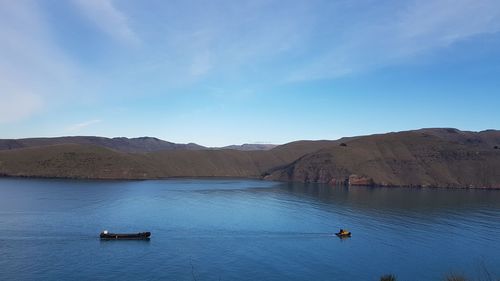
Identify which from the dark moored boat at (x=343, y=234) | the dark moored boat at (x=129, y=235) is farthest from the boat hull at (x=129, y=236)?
the dark moored boat at (x=343, y=234)

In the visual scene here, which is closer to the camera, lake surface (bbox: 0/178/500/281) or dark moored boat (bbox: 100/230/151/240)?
lake surface (bbox: 0/178/500/281)

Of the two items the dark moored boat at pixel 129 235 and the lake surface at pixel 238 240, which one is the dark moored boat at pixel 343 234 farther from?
the dark moored boat at pixel 129 235

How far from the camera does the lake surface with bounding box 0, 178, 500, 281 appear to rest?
50.4 meters

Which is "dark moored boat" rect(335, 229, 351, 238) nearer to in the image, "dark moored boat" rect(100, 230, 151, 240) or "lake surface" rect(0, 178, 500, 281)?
"lake surface" rect(0, 178, 500, 281)

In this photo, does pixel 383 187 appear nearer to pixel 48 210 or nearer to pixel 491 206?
pixel 491 206

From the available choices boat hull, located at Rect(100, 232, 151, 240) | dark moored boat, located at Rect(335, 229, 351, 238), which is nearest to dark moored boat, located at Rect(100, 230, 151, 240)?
boat hull, located at Rect(100, 232, 151, 240)

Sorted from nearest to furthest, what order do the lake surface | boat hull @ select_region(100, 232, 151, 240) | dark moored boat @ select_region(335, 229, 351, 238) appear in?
1. the lake surface
2. boat hull @ select_region(100, 232, 151, 240)
3. dark moored boat @ select_region(335, 229, 351, 238)

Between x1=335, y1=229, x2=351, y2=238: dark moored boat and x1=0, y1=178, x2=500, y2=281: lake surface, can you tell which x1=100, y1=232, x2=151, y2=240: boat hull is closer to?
x1=0, y1=178, x2=500, y2=281: lake surface

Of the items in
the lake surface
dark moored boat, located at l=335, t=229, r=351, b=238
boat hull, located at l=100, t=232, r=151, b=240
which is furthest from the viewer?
dark moored boat, located at l=335, t=229, r=351, b=238

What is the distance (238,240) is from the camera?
66.3 meters

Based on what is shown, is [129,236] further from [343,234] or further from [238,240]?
[343,234]

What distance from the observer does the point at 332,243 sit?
67.1 metres

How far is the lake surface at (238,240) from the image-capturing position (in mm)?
50406

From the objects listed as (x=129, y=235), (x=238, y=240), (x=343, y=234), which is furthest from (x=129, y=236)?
(x=343, y=234)
